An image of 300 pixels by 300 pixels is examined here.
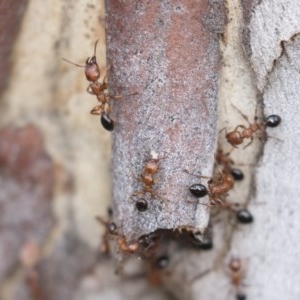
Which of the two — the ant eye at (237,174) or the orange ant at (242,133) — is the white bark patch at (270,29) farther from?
the ant eye at (237,174)

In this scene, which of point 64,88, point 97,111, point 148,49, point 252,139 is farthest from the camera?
point 64,88

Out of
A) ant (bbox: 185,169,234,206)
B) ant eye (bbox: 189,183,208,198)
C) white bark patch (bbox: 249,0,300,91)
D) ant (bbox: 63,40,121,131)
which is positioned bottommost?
ant (bbox: 185,169,234,206)

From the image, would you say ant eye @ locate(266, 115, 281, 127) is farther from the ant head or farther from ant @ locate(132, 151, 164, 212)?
the ant head

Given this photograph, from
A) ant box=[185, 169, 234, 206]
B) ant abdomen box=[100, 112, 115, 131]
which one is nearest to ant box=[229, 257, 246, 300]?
ant box=[185, 169, 234, 206]

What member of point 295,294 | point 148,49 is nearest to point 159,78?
point 148,49

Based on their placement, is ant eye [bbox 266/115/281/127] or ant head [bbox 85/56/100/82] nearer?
ant eye [bbox 266/115/281/127]

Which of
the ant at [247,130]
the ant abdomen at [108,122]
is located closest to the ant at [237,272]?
the ant at [247,130]

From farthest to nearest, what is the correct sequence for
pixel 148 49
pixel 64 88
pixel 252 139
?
pixel 64 88
pixel 252 139
pixel 148 49

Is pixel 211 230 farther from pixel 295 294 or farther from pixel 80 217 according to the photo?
pixel 80 217
